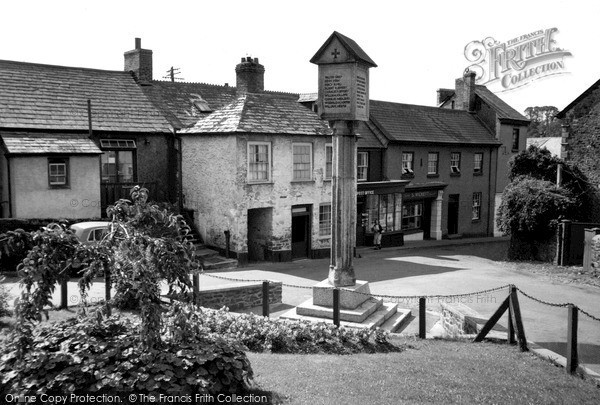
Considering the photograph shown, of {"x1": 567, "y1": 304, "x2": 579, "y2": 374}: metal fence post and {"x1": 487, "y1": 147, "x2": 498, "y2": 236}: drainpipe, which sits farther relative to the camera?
{"x1": 487, "y1": 147, "x2": 498, "y2": 236}: drainpipe

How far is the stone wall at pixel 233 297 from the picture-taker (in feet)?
45.3

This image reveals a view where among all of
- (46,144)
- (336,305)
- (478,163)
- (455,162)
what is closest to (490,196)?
(478,163)

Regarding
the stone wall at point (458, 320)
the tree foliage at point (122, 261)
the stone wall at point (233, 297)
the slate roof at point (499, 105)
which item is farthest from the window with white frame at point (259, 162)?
the slate roof at point (499, 105)

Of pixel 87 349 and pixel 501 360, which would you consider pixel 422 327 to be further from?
pixel 87 349

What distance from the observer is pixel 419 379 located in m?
8.00

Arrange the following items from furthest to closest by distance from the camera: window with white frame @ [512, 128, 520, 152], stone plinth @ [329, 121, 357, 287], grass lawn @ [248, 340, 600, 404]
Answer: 1. window with white frame @ [512, 128, 520, 152]
2. stone plinth @ [329, 121, 357, 287]
3. grass lawn @ [248, 340, 600, 404]

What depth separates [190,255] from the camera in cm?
755

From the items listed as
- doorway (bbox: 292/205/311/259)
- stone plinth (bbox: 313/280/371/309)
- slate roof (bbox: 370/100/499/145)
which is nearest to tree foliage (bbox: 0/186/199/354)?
stone plinth (bbox: 313/280/371/309)

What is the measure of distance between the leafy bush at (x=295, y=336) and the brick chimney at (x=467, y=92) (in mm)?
34019

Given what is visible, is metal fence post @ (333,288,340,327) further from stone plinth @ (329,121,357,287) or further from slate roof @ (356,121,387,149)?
slate roof @ (356,121,387,149)

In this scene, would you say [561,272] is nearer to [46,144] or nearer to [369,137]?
[369,137]

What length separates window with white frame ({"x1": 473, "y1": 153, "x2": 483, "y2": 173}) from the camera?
124 feet

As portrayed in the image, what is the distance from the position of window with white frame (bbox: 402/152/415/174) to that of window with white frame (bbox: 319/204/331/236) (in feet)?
30.1

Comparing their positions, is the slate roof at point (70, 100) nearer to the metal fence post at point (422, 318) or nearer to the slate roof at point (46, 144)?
the slate roof at point (46, 144)
